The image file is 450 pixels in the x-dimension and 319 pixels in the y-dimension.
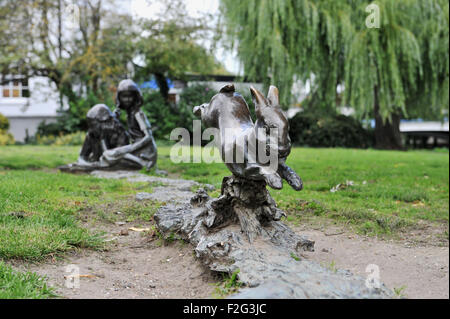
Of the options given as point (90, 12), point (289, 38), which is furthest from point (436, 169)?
point (90, 12)

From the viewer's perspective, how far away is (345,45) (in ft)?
32.7

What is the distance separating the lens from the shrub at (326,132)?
1862 cm

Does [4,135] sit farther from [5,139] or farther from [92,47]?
[92,47]

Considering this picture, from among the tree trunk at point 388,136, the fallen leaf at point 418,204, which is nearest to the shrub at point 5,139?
the tree trunk at point 388,136

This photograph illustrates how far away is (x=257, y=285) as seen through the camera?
8.75ft

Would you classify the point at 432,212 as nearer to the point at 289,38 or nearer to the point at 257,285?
the point at 257,285

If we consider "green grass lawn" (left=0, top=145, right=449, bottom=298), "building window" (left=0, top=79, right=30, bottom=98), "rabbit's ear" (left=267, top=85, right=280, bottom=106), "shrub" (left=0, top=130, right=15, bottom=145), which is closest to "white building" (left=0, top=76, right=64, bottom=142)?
"building window" (left=0, top=79, right=30, bottom=98)

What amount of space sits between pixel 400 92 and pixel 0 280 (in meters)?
8.70

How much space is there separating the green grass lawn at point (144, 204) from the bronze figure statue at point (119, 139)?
816 mm

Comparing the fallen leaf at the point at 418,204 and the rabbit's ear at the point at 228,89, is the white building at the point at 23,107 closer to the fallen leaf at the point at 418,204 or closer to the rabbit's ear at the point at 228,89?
the fallen leaf at the point at 418,204

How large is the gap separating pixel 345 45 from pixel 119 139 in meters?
5.23

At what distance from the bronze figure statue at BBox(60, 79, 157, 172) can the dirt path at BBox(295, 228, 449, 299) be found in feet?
15.4

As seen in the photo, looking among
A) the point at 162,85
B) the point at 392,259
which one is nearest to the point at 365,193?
the point at 392,259

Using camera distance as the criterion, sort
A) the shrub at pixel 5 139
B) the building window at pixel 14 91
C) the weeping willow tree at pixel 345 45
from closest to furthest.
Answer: the weeping willow tree at pixel 345 45
the shrub at pixel 5 139
the building window at pixel 14 91
